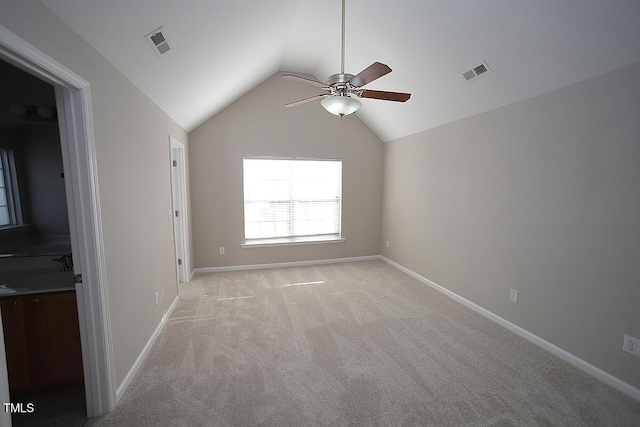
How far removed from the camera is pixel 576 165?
2211 mm

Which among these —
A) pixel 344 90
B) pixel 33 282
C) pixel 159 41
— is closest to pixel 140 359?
pixel 33 282

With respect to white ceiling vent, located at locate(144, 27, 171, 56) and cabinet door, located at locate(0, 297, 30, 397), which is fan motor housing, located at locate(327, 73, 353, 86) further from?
cabinet door, located at locate(0, 297, 30, 397)

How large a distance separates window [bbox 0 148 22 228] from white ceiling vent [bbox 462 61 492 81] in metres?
4.14

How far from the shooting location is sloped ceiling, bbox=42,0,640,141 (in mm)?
1710

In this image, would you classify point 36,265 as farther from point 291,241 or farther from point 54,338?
point 291,241

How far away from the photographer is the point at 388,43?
2924 mm

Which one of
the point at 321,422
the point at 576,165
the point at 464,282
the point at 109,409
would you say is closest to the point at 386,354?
the point at 321,422

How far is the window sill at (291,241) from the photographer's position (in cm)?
463

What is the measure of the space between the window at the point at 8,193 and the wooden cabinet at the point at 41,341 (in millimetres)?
988

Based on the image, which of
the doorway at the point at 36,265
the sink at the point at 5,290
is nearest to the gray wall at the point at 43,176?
the doorway at the point at 36,265

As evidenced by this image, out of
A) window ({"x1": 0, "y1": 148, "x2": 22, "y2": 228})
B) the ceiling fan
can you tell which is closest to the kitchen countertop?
window ({"x1": 0, "y1": 148, "x2": 22, "y2": 228})

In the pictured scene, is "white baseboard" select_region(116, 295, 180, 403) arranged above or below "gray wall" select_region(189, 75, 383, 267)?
below

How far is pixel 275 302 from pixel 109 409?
1830mm

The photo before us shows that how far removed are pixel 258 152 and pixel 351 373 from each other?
3.47 m
